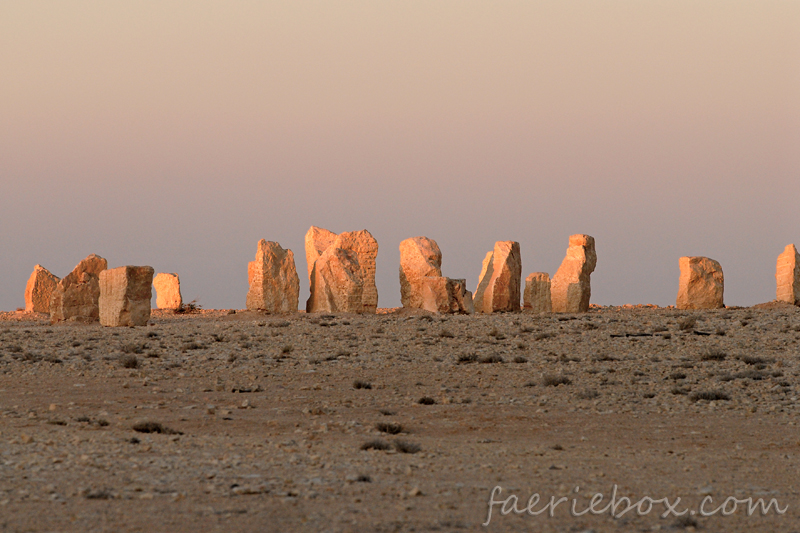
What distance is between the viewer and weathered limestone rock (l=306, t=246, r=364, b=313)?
3011cm

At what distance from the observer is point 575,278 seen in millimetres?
32031

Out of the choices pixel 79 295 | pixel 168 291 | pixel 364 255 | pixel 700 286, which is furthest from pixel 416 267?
pixel 168 291

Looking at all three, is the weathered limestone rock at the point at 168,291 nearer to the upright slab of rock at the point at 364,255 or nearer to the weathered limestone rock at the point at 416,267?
the upright slab of rock at the point at 364,255

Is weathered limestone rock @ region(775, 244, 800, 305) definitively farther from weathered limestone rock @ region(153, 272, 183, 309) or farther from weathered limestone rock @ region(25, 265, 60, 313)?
weathered limestone rock @ region(25, 265, 60, 313)

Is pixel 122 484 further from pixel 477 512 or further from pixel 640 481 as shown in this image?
pixel 640 481

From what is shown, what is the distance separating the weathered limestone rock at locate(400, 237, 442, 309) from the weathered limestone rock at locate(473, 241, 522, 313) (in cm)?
209

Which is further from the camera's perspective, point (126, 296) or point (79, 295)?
point (79, 295)

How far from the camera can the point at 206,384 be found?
50.6 ft

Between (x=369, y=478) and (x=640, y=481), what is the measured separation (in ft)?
8.37

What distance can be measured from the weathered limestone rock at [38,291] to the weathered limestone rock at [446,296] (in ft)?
54.4

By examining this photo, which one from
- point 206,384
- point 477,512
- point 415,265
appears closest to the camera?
point 477,512

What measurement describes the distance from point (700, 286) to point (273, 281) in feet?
50.0

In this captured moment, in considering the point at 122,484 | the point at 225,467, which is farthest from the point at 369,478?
the point at 122,484

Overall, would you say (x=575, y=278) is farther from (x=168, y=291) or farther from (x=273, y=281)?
(x=168, y=291)
